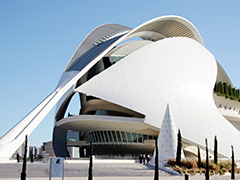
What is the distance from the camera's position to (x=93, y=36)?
41.4 metres

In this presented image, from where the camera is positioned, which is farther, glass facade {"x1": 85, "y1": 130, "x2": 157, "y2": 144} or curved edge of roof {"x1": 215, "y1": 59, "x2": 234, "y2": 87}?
curved edge of roof {"x1": 215, "y1": 59, "x2": 234, "y2": 87}

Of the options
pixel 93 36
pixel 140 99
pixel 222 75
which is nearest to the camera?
pixel 140 99

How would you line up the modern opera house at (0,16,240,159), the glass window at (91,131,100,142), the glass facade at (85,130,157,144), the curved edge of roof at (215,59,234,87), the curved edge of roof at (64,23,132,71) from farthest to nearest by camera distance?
Result: the curved edge of roof at (215,59,234,87) → the curved edge of roof at (64,23,132,71) → the glass window at (91,131,100,142) → the glass facade at (85,130,157,144) → the modern opera house at (0,16,240,159)

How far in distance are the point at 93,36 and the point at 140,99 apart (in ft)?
47.7

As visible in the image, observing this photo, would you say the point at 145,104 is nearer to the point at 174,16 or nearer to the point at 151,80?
the point at 151,80

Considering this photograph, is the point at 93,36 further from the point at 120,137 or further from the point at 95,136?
the point at 120,137

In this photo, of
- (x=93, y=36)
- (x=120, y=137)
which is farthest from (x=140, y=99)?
(x=93, y=36)

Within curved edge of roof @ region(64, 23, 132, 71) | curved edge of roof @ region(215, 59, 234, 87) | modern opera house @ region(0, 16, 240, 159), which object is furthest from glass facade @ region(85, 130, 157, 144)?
curved edge of roof @ region(215, 59, 234, 87)

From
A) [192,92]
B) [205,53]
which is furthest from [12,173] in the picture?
[205,53]

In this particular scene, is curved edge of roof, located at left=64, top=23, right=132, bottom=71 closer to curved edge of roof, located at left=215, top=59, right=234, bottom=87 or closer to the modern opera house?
the modern opera house

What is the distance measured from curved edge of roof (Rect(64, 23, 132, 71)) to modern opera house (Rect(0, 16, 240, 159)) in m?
0.14

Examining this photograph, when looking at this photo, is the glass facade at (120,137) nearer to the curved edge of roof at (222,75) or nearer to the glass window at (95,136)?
the glass window at (95,136)

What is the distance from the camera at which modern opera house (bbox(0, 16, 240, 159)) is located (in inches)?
1182

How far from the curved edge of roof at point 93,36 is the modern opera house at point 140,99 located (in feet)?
0.45
